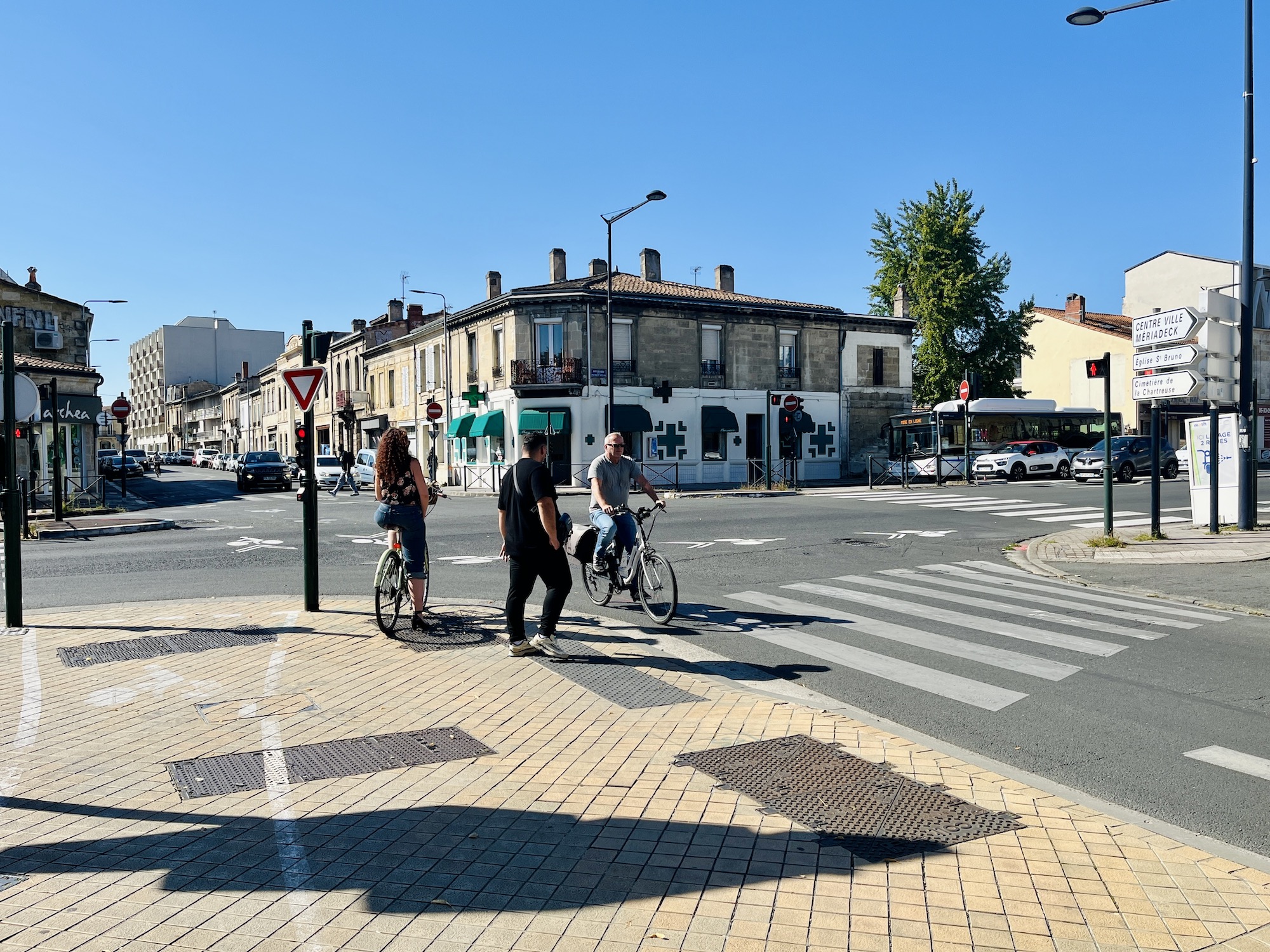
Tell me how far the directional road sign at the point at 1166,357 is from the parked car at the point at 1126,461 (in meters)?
16.7

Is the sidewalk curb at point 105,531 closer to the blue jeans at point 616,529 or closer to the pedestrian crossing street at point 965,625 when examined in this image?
the blue jeans at point 616,529

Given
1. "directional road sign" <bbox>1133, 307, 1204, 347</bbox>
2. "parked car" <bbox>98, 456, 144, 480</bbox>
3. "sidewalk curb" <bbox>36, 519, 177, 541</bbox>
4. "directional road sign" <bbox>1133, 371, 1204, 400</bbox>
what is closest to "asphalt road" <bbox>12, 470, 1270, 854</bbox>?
"sidewalk curb" <bbox>36, 519, 177, 541</bbox>

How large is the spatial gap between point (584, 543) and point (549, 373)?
28.7m

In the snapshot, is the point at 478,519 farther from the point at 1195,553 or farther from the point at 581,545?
the point at 1195,553

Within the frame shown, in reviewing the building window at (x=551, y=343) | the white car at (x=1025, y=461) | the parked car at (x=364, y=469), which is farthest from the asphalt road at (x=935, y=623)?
the parked car at (x=364, y=469)

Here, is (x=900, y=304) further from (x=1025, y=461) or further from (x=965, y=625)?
(x=965, y=625)

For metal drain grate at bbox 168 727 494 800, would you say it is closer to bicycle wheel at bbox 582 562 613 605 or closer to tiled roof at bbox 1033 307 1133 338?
bicycle wheel at bbox 582 562 613 605

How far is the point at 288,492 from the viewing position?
3819 cm

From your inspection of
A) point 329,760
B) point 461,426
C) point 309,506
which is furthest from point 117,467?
point 329,760

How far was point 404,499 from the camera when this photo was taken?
25.8 ft

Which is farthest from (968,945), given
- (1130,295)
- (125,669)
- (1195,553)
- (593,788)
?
(1130,295)

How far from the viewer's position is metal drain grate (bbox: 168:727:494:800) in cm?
462

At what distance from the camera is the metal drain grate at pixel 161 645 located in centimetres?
733

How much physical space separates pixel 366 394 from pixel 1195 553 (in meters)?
46.4
